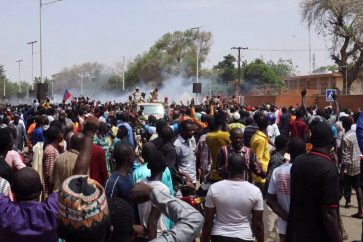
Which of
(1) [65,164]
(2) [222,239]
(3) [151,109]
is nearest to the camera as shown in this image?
(2) [222,239]

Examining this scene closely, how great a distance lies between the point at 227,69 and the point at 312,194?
8718cm

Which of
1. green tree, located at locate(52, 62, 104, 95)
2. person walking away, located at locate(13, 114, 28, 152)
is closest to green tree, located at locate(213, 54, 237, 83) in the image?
green tree, located at locate(52, 62, 104, 95)

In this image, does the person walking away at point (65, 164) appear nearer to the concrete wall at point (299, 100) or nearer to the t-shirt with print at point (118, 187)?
the t-shirt with print at point (118, 187)

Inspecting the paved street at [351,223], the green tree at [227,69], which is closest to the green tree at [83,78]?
the green tree at [227,69]

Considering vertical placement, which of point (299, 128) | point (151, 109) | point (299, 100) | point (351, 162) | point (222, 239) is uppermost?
point (299, 100)

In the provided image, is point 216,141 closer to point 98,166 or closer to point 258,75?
point 98,166

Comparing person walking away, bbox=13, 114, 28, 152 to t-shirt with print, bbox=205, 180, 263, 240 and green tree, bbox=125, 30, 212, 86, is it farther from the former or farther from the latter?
green tree, bbox=125, 30, 212, 86

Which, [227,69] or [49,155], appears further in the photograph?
[227,69]

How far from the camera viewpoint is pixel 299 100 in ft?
164

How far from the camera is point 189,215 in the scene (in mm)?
2719

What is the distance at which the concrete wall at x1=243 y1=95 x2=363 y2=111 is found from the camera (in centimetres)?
3953

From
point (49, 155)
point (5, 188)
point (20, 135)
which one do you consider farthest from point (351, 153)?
point (20, 135)

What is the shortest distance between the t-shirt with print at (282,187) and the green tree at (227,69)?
8444 centimetres

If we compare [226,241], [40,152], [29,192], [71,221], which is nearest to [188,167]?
[40,152]
